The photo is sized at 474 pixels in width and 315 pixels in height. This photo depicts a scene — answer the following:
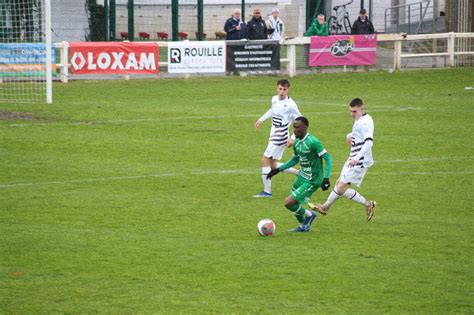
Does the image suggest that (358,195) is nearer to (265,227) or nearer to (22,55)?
(265,227)

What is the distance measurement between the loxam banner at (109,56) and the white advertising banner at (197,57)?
2.76ft

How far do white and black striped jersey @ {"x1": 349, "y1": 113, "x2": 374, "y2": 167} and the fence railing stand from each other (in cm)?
2067

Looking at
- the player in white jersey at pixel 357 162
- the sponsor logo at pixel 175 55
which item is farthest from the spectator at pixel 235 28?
the player in white jersey at pixel 357 162

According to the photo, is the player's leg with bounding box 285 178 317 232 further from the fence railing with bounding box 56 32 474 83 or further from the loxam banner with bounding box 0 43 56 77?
the fence railing with bounding box 56 32 474 83

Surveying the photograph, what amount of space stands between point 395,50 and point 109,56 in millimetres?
12674

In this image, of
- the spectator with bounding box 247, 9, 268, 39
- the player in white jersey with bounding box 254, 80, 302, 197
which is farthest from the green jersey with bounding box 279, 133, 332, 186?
the spectator with bounding box 247, 9, 268, 39

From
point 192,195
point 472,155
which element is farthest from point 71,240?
point 472,155

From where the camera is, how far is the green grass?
10.2 m

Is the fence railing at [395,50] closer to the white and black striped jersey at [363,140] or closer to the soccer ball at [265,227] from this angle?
the white and black striped jersey at [363,140]

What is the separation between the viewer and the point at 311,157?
13641mm

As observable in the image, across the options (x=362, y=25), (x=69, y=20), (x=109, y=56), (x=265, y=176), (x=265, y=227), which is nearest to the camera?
(x=265, y=227)

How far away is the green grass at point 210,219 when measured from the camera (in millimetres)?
10172

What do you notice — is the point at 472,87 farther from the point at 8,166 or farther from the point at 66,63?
the point at 8,166

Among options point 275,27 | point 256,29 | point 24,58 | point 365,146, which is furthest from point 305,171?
point 275,27
